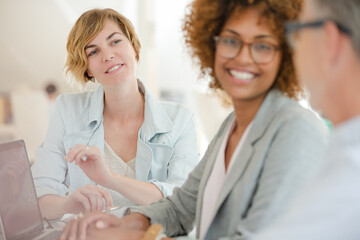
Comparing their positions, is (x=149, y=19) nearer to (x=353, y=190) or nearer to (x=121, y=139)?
(x=121, y=139)

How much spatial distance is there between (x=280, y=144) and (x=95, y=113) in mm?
1202

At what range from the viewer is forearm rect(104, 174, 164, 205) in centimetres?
166

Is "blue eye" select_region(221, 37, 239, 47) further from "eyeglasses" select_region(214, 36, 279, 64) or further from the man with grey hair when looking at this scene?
the man with grey hair

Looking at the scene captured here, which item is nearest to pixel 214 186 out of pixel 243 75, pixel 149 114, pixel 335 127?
pixel 243 75

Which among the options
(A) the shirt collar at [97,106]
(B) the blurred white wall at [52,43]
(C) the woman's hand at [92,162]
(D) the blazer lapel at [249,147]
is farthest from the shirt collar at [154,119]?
(B) the blurred white wall at [52,43]

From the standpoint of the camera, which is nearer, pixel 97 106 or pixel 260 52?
pixel 260 52

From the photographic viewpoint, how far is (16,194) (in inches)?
54.9

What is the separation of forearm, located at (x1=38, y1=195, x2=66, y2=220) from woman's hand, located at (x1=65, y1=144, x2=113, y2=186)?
0.15 meters

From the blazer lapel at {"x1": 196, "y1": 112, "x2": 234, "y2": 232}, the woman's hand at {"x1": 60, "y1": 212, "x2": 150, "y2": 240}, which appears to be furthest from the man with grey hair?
the woman's hand at {"x1": 60, "y1": 212, "x2": 150, "y2": 240}

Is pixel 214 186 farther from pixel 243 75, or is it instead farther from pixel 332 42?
pixel 332 42

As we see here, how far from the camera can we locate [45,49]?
805 cm

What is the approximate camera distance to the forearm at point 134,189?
1.66 m

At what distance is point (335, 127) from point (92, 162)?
100 centimetres

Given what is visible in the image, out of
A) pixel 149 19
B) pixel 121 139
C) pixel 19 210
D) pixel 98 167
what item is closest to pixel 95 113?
pixel 121 139
